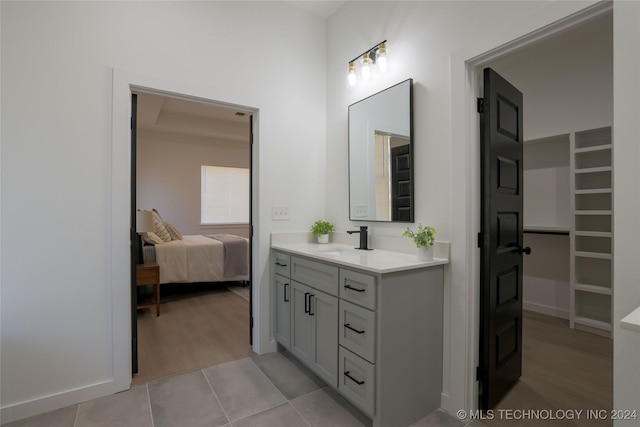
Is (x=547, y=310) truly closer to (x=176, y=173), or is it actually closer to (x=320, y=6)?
(x=320, y=6)

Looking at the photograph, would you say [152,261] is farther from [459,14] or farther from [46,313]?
[459,14]

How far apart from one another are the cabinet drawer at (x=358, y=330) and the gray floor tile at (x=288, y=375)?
1.68 feet

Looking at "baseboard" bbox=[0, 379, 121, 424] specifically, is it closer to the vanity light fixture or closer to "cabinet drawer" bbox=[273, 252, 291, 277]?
"cabinet drawer" bbox=[273, 252, 291, 277]

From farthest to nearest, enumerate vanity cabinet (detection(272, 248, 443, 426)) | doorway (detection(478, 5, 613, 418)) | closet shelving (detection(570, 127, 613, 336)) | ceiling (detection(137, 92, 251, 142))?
1. ceiling (detection(137, 92, 251, 142))
2. closet shelving (detection(570, 127, 613, 336))
3. doorway (detection(478, 5, 613, 418))
4. vanity cabinet (detection(272, 248, 443, 426))

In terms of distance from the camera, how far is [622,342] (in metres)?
1.25

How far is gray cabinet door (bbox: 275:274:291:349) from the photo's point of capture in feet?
7.97

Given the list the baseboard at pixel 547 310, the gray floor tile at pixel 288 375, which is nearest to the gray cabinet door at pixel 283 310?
the gray floor tile at pixel 288 375

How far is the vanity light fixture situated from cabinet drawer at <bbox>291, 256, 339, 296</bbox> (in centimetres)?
145

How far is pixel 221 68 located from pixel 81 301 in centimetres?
185

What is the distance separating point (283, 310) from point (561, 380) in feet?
6.57

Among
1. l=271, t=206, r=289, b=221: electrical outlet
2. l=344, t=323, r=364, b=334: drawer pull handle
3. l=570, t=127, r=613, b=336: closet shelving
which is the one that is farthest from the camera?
l=570, t=127, r=613, b=336: closet shelving

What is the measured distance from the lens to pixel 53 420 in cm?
177

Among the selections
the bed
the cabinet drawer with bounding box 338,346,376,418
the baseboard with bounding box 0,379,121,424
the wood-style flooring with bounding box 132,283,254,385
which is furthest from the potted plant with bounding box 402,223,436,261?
the bed

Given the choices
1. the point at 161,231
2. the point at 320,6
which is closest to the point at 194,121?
the point at 161,231
